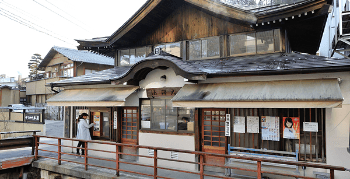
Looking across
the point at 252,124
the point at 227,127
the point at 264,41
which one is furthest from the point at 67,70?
the point at 252,124

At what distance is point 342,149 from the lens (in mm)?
6188

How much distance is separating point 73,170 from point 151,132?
10.2 ft

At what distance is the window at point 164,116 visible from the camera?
8.58 m

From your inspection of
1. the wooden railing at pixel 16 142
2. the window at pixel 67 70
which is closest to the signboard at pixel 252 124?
the wooden railing at pixel 16 142

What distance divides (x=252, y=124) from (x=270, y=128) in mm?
551

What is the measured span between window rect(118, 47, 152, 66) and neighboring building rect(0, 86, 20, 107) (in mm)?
27797

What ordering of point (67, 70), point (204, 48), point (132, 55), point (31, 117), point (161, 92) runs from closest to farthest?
point (161, 92), point (204, 48), point (132, 55), point (31, 117), point (67, 70)

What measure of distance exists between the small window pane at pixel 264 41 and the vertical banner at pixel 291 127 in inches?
112

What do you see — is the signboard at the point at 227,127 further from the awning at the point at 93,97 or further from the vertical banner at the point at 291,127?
the awning at the point at 93,97

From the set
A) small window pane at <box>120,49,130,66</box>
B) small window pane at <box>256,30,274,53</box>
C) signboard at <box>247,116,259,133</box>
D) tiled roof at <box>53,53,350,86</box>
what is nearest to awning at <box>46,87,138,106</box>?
tiled roof at <box>53,53,350,86</box>

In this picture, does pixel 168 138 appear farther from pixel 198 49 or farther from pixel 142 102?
pixel 198 49

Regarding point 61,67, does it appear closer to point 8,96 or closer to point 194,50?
point 8,96

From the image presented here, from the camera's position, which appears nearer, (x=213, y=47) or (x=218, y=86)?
(x=218, y=86)

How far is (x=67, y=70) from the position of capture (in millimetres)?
26969
